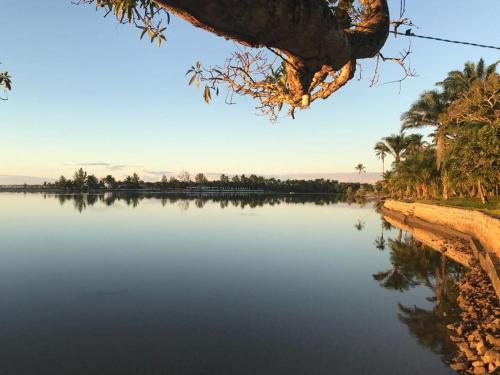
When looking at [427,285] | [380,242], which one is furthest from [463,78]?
[427,285]

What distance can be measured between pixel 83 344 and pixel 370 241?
24.1 metres

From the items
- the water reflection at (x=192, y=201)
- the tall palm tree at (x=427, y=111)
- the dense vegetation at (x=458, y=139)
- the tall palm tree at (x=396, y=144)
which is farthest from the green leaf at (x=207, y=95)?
the tall palm tree at (x=396, y=144)

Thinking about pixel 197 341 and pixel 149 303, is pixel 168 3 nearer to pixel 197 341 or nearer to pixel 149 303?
pixel 197 341

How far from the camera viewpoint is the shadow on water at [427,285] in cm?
967

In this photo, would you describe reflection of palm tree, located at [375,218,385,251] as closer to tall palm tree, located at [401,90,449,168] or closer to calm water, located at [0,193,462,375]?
calm water, located at [0,193,462,375]

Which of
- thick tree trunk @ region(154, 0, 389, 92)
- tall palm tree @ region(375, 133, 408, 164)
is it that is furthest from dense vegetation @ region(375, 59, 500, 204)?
thick tree trunk @ region(154, 0, 389, 92)

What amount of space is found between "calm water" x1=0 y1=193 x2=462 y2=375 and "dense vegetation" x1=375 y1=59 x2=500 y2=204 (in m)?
7.25

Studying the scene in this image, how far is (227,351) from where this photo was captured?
29.4 feet

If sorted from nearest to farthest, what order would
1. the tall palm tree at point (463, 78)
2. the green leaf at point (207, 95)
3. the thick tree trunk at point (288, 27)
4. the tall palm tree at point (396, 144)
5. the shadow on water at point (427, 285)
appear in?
the thick tree trunk at point (288, 27) < the green leaf at point (207, 95) < the shadow on water at point (427, 285) < the tall palm tree at point (463, 78) < the tall palm tree at point (396, 144)

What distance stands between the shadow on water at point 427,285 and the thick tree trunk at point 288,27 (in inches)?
330

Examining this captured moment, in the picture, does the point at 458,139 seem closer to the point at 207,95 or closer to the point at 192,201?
the point at 207,95

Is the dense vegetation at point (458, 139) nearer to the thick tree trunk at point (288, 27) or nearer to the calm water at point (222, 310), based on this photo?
the calm water at point (222, 310)

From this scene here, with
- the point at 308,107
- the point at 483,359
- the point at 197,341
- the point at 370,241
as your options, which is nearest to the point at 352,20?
the point at 308,107

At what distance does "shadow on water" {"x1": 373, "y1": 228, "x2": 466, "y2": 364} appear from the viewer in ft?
31.7
